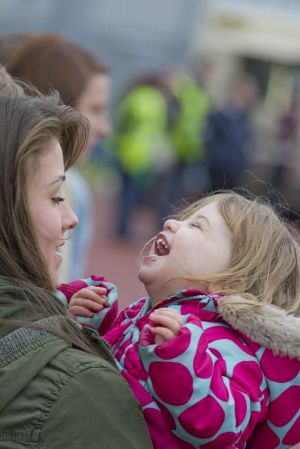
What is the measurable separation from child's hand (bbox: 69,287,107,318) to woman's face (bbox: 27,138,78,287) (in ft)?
1.04

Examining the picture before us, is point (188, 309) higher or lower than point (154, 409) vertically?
higher

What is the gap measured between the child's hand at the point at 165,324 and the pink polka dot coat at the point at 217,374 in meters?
0.02

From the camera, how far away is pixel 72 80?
4219mm

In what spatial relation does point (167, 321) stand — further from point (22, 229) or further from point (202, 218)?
point (202, 218)

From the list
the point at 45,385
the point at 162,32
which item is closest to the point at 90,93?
the point at 45,385

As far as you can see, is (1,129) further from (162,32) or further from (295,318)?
(162,32)

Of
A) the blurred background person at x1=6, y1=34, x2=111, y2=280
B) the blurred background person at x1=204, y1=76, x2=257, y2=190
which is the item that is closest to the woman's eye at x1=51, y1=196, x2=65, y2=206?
the blurred background person at x1=6, y1=34, x2=111, y2=280

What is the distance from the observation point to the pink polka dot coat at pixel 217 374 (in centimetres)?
191

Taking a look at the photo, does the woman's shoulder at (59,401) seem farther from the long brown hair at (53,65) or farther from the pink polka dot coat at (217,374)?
the long brown hair at (53,65)

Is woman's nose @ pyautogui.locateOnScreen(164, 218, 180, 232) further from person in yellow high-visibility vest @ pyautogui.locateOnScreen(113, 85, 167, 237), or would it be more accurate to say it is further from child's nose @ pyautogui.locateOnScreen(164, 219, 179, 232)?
person in yellow high-visibility vest @ pyautogui.locateOnScreen(113, 85, 167, 237)

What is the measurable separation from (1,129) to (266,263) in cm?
71

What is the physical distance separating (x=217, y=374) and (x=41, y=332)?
39 centimetres

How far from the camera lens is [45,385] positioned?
69.1 inches

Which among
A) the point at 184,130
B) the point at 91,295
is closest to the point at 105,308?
the point at 91,295
